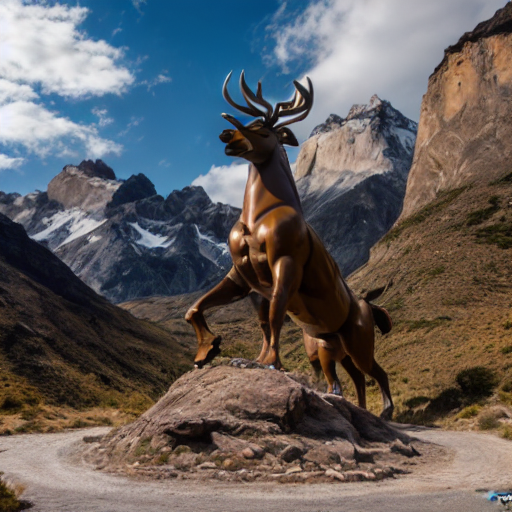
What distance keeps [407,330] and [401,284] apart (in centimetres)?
940

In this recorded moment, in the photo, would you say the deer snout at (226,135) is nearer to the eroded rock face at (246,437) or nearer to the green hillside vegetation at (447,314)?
the eroded rock face at (246,437)

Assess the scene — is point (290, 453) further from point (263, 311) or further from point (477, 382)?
point (477, 382)

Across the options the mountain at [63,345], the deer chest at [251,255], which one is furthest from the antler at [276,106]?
the mountain at [63,345]

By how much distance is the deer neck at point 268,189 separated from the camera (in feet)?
26.8

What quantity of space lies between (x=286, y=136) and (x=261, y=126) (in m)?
0.58

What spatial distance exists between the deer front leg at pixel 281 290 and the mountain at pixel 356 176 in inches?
3424

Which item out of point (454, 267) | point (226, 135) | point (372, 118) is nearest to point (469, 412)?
point (226, 135)

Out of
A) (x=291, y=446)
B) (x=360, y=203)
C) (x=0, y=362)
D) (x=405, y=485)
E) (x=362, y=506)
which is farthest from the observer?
(x=360, y=203)

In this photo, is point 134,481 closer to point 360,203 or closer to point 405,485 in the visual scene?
point 405,485

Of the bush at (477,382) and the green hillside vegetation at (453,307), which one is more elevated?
the green hillside vegetation at (453,307)

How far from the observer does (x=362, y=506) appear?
4578mm

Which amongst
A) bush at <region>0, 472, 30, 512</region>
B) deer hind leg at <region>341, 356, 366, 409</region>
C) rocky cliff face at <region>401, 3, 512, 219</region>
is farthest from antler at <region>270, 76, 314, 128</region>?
rocky cliff face at <region>401, 3, 512, 219</region>

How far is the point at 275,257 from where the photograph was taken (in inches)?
299

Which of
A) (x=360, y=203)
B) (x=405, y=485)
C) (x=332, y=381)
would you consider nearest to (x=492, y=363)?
(x=332, y=381)
